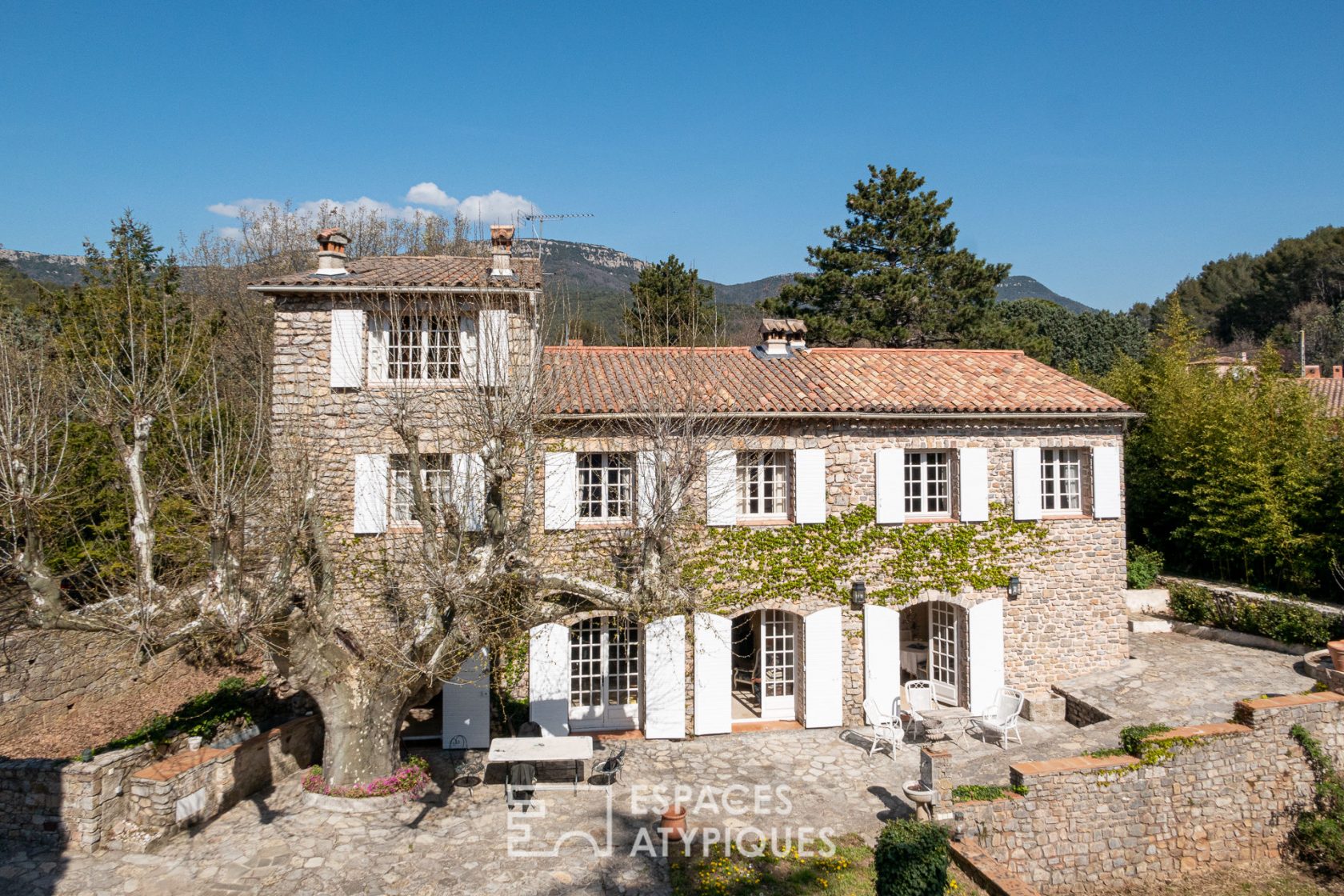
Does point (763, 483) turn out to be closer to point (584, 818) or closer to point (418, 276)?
point (584, 818)

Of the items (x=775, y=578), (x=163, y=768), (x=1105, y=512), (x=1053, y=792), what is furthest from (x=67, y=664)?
(x=1105, y=512)

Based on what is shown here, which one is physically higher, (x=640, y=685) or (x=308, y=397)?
(x=308, y=397)

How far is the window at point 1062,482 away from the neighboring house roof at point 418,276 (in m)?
9.97

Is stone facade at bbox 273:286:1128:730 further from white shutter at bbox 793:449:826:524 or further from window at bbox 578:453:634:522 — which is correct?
window at bbox 578:453:634:522

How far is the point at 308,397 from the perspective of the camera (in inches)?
474

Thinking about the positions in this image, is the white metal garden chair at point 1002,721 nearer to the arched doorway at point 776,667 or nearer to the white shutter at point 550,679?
the arched doorway at point 776,667

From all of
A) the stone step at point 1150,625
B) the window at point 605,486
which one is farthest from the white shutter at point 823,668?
the stone step at point 1150,625

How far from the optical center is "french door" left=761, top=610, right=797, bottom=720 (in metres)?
13.6

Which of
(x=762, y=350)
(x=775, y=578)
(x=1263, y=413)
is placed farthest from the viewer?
(x=1263, y=413)

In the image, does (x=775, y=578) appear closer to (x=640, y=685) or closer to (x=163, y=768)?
(x=640, y=685)

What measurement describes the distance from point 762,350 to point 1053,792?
9.22 metres

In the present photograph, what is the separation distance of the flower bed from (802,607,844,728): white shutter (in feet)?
20.8

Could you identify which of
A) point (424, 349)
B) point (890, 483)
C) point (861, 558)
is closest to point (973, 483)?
point (890, 483)

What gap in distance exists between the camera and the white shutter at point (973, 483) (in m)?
13.3
